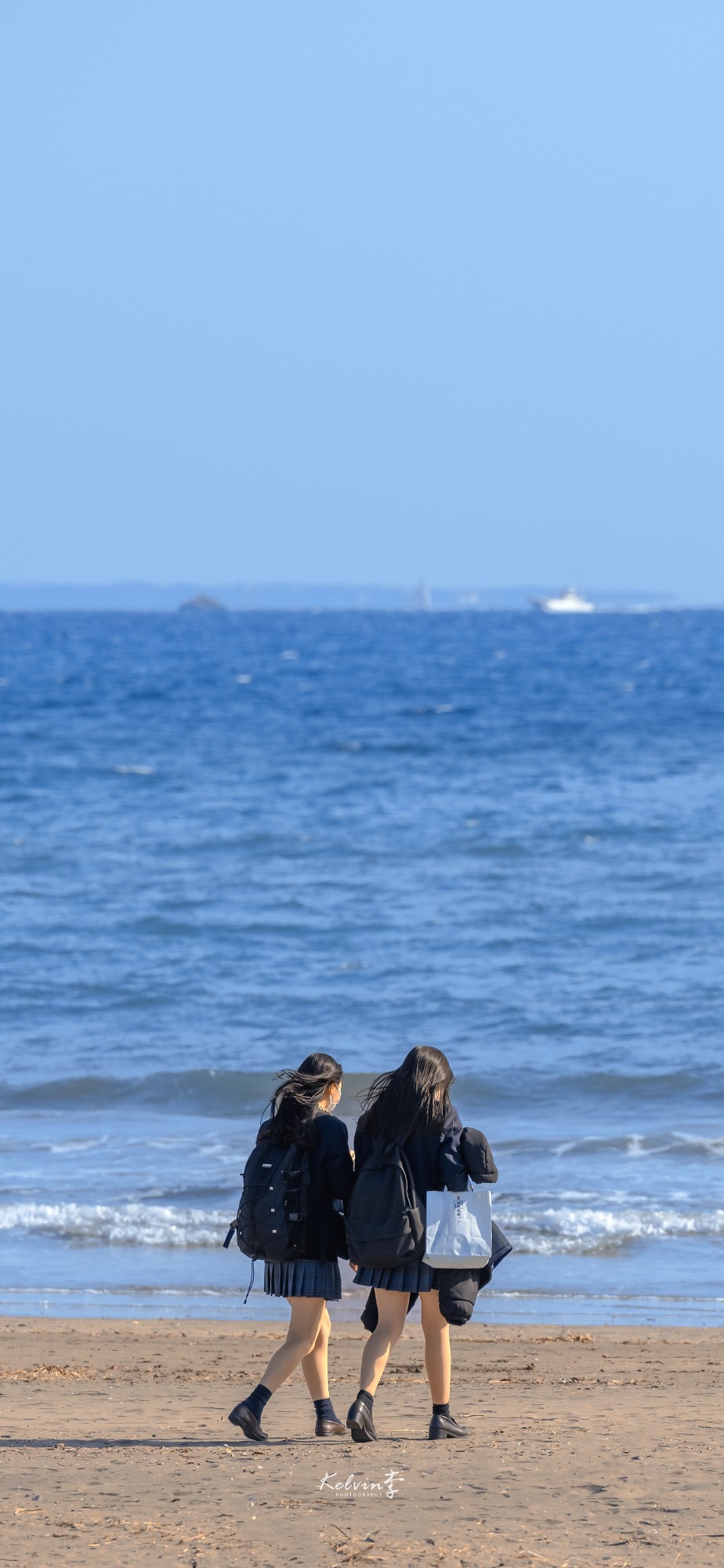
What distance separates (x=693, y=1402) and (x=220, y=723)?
3741 centimetres

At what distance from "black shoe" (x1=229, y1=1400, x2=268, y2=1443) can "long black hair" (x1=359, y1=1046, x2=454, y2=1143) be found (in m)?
0.96

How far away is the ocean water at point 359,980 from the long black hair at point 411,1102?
295 centimetres

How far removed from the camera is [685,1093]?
11.6 metres

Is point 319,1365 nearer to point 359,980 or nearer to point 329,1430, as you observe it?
Result: point 329,1430

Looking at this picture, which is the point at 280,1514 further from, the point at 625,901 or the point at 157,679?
the point at 157,679

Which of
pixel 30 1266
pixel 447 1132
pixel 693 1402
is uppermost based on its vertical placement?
pixel 447 1132

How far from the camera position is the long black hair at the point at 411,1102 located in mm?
4781

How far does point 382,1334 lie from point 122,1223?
13.3 ft

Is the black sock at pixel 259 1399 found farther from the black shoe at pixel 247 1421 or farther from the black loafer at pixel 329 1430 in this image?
the black loafer at pixel 329 1430

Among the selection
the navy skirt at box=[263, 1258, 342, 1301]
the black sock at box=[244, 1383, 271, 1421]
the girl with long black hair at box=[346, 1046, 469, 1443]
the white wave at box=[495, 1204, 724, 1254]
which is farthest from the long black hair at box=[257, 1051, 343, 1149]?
the white wave at box=[495, 1204, 724, 1254]

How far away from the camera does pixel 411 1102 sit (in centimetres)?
478

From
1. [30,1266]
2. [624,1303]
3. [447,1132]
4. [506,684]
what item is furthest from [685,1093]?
[506,684]

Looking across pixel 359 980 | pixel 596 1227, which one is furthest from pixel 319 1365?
pixel 359 980
